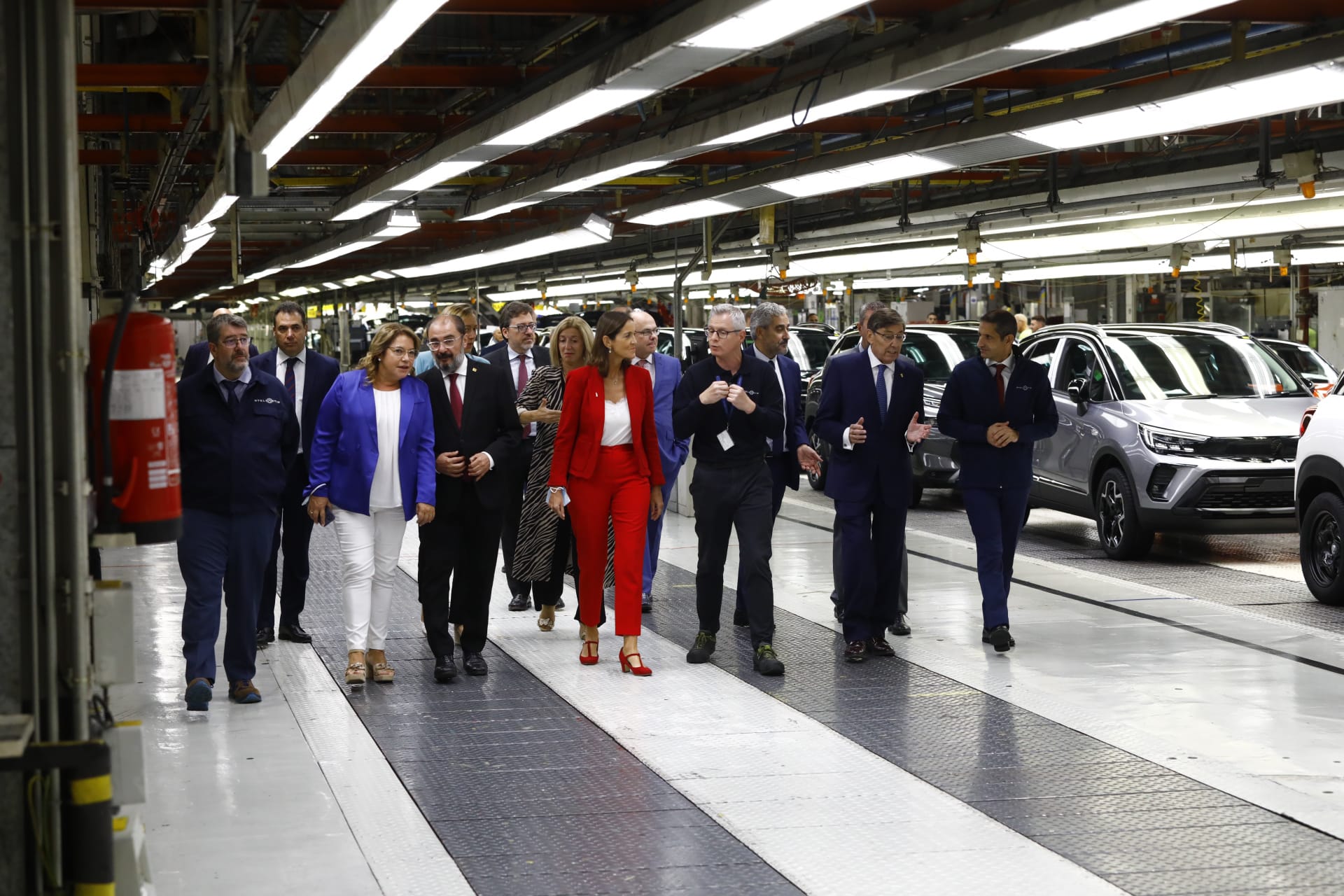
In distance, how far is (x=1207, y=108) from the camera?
905cm

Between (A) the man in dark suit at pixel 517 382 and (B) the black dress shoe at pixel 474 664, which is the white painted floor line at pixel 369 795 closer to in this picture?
(B) the black dress shoe at pixel 474 664

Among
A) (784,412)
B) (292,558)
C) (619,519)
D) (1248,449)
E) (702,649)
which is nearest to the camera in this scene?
(619,519)

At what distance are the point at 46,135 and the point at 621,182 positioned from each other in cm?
1545

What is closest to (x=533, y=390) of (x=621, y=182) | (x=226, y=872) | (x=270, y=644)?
(x=270, y=644)

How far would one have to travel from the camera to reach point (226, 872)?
495 centimetres

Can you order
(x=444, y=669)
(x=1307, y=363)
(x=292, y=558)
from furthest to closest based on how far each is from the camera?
(x=1307, y=363)
(x=292, y=558)
(x=444, y=669)

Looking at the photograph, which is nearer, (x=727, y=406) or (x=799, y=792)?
(x=799, y=792)

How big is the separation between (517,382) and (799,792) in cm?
500

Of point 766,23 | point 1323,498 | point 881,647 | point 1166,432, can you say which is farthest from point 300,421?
point 1166,432

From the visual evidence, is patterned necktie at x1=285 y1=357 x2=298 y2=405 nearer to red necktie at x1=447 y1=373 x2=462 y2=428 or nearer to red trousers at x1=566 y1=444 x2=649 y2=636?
red necktie at x1=447 y1=373 x2=462 y2=428

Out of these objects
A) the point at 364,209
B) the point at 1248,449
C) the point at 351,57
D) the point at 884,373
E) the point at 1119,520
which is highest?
the point at 364,209

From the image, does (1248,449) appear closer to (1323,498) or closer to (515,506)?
(1323,498)

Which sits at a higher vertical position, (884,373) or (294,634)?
(884,373)

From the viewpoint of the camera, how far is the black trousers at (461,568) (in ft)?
25.9
